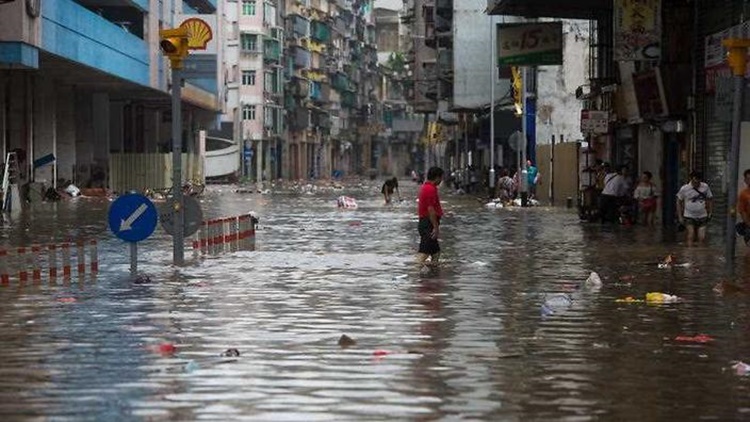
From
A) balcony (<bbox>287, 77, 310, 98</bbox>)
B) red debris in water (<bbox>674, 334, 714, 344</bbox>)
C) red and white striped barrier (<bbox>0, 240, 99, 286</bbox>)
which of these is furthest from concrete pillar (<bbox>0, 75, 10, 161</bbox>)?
balcony (<bbox>287, 77, 310, 98</bbox>)

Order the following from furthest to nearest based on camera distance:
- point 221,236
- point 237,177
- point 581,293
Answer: point 237,177
point 221,236
point 581,293

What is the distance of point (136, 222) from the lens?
2158 centimetres

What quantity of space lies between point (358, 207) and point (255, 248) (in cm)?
2839

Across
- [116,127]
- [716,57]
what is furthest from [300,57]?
[716,57]

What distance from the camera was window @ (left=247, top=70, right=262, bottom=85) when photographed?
470 feet

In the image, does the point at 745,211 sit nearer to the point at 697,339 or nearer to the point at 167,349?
the point at 697,339

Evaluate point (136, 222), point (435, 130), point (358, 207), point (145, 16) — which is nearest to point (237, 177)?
point (435, 130)

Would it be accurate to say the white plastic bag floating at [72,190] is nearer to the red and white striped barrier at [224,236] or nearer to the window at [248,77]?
the red and white striped barrier at [224,236]

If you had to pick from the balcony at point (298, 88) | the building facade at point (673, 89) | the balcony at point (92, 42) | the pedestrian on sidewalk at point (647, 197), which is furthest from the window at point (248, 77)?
the pedestrian on sidewalk at point (647, 197)

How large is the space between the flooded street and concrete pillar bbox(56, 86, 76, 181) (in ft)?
146

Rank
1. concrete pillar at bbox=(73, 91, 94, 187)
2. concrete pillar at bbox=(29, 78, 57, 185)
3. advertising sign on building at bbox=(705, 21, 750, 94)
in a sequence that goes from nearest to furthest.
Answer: advertising sign on building at bbox=(705, 21, 750, 94)
concrete pillar at bbox=(29, 78, 57, 185)
concrete pillar at bbox=(73, 91, 94, 187)

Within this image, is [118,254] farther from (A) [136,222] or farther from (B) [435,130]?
(B) [435,130]

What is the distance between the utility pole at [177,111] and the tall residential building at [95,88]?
875 inches

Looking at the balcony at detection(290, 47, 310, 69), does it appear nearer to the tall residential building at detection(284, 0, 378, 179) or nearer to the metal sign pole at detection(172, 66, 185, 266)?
the tall residential building at detection(284, 0, 378, 179)
